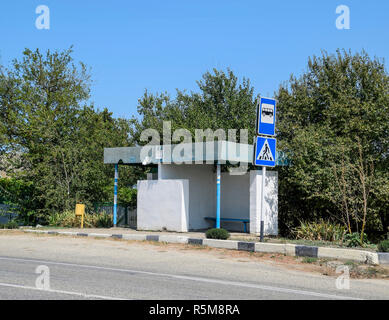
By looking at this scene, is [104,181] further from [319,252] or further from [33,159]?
[319,252]

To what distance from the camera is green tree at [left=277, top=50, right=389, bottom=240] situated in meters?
17.4

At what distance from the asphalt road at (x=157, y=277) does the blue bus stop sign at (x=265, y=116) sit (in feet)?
12.2

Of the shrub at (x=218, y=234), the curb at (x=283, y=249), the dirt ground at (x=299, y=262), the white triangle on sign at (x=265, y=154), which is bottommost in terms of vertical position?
the dirt ground at (x=299, y=262)

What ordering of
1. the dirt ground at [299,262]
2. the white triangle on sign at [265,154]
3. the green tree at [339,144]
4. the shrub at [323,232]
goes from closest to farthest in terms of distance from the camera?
1. the dirt ground at [299,262]
2. the white triangle on sign at [265,154]
3. the shrub at [323,232]
4. the green tree at [339,144]

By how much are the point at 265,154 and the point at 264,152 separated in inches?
2.8

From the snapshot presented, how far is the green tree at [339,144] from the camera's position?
1736 cm

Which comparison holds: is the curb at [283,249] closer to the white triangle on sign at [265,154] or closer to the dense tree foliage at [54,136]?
the white triangle on sign at [265,154]

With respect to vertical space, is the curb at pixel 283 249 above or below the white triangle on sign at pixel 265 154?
below

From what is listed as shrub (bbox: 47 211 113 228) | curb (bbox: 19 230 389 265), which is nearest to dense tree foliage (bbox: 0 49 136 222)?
shrub (bbox: 47 211 113 228)

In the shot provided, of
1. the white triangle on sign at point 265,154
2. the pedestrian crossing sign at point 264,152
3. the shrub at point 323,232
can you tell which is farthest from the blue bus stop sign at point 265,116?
the shrub at point 323,232

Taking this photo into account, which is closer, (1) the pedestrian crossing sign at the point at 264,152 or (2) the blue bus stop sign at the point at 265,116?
(1) the pedestrian crossing sign at the point at 264,152

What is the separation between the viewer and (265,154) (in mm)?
13969

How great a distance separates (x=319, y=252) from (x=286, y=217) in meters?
7.85

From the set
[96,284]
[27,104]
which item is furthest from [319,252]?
[27,104]
